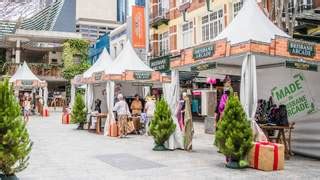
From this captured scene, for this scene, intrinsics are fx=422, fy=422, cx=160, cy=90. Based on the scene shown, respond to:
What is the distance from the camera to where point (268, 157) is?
8.55 metres

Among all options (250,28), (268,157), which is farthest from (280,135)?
(250,28)

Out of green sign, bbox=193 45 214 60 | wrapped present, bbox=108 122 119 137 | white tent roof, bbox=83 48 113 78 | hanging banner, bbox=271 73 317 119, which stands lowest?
wrapped present, bbox=108 122 119 137

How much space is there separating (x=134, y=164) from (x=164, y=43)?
2108cm

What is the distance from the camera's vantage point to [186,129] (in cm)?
1129

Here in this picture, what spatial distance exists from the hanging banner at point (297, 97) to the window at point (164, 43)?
59.4ft

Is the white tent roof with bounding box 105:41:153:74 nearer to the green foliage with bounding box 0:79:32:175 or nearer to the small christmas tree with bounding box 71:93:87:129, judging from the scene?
the small christmas tree with bounding box 71:93:87:129

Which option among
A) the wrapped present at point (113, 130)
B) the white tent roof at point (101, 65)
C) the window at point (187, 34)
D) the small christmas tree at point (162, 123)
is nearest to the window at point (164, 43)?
the window at point (187, 34)

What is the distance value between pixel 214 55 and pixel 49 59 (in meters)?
40.6

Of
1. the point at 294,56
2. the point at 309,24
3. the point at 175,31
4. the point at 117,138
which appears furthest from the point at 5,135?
the point at 175,31

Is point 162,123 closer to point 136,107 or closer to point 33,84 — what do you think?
point 136,107

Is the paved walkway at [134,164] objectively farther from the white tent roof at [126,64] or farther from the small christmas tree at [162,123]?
the white tent roof at [126,64]

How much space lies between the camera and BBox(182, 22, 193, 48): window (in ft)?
86.7

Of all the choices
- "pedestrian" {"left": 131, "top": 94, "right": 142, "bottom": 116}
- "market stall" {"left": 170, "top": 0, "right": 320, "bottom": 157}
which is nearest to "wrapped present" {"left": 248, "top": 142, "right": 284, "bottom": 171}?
"market stall" {"left": 170, "top": 0, "right": 320, "bottom": 157}

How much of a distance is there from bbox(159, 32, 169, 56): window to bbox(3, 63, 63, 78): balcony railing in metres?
18.1
